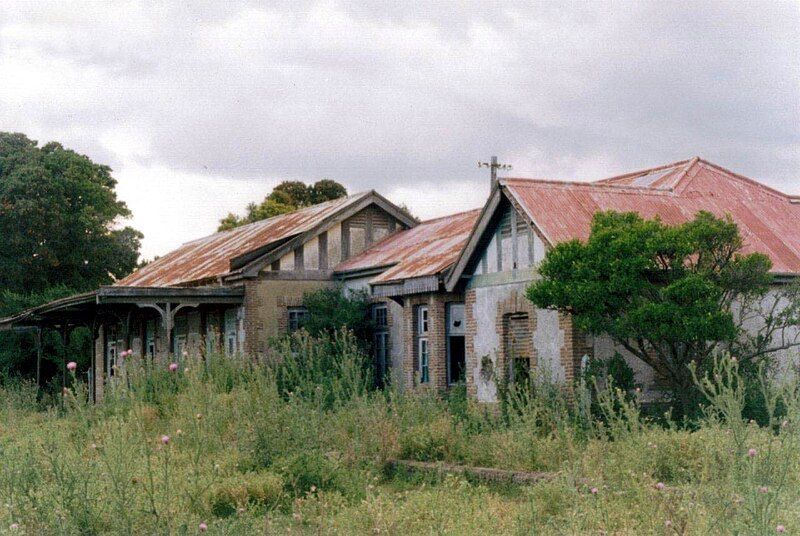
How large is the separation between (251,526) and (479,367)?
11877mm

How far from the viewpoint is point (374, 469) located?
40.9 feet

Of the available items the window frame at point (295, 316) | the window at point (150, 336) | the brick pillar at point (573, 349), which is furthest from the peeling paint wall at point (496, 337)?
the window at point (150, 336)

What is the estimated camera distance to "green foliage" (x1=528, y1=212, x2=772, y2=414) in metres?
14.2

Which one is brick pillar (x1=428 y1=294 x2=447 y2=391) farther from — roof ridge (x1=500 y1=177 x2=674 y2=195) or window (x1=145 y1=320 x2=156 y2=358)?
window (x1=145 y1=320 x2=156 y2=358)

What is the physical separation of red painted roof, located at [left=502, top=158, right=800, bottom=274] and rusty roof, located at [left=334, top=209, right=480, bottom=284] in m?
3.24

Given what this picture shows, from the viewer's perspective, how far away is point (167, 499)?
24.7 feet

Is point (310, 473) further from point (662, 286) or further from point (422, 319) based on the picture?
point (422, 319)

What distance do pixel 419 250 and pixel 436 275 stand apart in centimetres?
443

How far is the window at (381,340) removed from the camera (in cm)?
2525

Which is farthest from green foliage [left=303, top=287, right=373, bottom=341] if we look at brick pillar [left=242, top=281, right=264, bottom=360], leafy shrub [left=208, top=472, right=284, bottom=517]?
leafy shrub [left=208, top=472, right=284, bottom=517]

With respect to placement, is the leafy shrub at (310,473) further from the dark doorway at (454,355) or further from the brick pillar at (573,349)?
the dark doorway at (454,355)

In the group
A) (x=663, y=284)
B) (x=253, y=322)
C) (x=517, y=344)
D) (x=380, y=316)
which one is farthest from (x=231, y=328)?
(x=663, y=284)

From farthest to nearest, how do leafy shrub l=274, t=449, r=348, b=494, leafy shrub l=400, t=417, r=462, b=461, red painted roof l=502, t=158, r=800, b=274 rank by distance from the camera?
red painted roof l=502, t=158, r=800, b=274 < leafy shrub l=400, t=417, r=462, b=461 < leafy shrub l=274, t=449, r=348, b=494

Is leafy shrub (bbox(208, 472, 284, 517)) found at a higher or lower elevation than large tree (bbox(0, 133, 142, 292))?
lower
